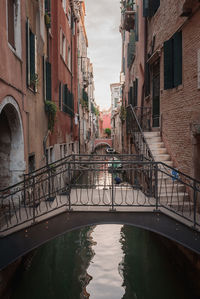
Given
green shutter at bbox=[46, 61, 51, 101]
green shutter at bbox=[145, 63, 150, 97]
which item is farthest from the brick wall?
green shutter at bbox=[46, 61, 51, 101]

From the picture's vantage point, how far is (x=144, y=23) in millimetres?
13055

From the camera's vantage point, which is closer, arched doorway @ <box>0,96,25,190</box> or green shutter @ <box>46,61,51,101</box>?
arched doorway @ <box>0,96,25,190</box>

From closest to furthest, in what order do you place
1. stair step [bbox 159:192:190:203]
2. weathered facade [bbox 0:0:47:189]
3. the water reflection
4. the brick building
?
weathered facade [bbox 0:0:47:189] → the water reflection → the brick building → stair step [bbox 159:192:190:203]

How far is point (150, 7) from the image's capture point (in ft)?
37.7

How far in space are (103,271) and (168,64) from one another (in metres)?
6.84

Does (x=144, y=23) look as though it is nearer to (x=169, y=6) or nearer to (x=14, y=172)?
(x=169, y=6)

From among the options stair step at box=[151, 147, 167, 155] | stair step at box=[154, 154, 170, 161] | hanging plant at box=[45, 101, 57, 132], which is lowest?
stair step at box=[154, 154, 170, 161]

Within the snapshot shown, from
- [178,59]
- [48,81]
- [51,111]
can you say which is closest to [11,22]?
[48,81]

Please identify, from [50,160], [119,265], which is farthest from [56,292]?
[50,160]

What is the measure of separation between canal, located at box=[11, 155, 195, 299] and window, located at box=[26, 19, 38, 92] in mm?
3817

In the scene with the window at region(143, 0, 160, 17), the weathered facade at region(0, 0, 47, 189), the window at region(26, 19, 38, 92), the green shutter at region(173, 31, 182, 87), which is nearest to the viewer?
the weathered facade at region(0, 0, 47, 189)

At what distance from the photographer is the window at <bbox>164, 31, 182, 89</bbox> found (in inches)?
328

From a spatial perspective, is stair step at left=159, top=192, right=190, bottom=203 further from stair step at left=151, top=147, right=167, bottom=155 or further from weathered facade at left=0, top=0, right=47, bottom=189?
weathered facade at left=0, top=0, right=47, bottom=189

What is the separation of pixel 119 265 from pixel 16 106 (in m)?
5.58
